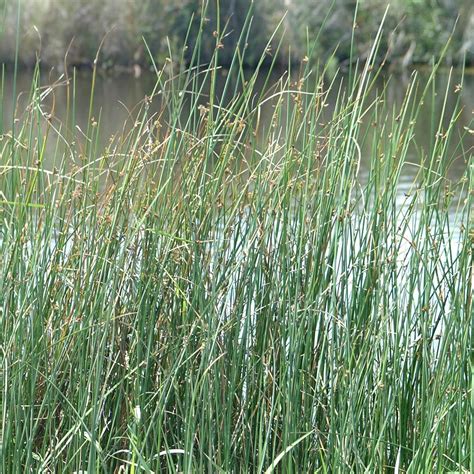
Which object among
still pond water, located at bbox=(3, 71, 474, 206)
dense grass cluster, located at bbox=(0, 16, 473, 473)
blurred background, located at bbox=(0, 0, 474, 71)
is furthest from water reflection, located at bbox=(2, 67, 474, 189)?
dense grass cluster, located at bbox=(0, 16, 473, 473)

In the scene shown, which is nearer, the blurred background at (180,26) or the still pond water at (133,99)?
the still pond water at (133,99)

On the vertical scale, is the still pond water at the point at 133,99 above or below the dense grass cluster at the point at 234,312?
below

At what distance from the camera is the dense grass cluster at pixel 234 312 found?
5.95 feet

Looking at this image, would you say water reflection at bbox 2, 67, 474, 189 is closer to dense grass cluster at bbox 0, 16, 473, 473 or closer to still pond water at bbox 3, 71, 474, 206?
still pond water at bbox 3, 71, 474, 206

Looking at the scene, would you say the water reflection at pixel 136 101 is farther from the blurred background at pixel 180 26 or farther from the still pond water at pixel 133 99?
the blurred background at pixel 180 26

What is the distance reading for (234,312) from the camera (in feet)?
6.32

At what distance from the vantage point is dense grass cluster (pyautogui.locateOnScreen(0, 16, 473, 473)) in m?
1.81

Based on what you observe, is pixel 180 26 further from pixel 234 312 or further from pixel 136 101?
pixel 234 312

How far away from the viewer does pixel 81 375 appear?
1.77m

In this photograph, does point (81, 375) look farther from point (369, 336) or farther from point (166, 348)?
point (369, 336)

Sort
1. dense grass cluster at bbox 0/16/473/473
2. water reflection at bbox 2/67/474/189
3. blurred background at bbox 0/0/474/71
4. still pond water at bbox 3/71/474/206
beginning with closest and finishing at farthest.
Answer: dense grass cluster at bbox 0/16/473/473 < water reflection at bbox 2/67/474/189 < still pond water at bbox 3/71/474/206 < blurred background at bbox 0/0/474/71

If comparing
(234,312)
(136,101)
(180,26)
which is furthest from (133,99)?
(234,312)

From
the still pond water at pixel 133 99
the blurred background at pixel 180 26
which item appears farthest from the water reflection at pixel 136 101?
the blurred background at pixel 180 26

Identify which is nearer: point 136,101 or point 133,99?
point 136,101
